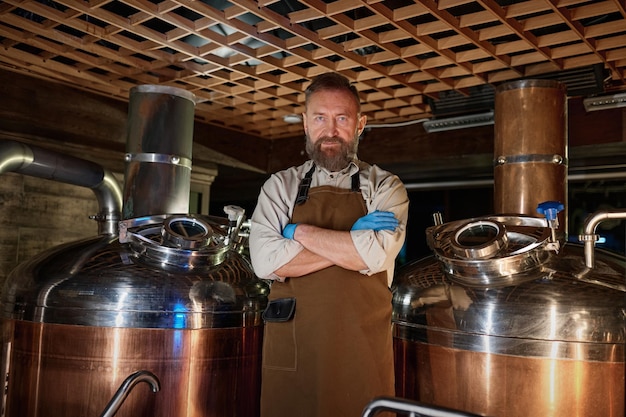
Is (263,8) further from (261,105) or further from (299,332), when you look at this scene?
(261,105)

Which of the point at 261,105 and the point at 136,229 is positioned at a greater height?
the point at 261,105

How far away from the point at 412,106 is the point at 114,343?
9.60 ft

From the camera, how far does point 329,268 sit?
7.72 feet

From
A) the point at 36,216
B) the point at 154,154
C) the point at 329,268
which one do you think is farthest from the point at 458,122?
the point at 36,216

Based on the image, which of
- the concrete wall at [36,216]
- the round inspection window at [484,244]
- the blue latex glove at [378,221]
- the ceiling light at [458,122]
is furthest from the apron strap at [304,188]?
the concrete wall at [36,216]

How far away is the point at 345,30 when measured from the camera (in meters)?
3.26

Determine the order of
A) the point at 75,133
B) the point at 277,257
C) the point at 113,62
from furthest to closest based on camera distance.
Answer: the point at 75,133
the point at 113,62
the point at 277,257

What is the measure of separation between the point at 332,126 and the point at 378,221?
0.44m

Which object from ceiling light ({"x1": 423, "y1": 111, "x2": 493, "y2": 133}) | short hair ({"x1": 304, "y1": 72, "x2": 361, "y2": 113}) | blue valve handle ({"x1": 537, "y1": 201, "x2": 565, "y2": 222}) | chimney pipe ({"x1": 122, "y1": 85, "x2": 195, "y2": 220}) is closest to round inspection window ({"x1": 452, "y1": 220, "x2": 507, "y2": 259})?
blue valve handle ({"x1": 537, "y1": 201, "x2": 565, "y2": 222})

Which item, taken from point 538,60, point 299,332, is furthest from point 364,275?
point 538,60

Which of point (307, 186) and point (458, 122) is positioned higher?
point (458, 122)

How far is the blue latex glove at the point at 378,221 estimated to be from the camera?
7.50ft

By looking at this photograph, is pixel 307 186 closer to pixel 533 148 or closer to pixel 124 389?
pixel 124 389

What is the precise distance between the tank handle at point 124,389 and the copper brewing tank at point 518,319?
1.20 metres
